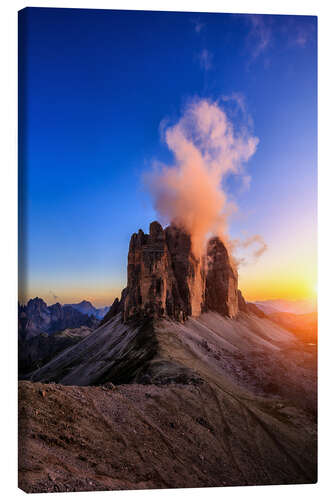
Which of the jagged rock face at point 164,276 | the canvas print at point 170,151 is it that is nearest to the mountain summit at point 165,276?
the jagged rock face at point 164,276

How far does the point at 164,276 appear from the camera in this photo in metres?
38.7

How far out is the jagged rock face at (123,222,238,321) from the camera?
121ft

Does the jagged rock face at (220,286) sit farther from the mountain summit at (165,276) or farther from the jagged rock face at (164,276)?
the jagged rock face at (164,276)

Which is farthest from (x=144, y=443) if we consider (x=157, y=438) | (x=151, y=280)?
(x=151, y=280)

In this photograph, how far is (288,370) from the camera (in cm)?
2100

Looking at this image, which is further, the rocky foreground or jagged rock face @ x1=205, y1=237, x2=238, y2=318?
jagged rock face @ x1=205, y1=237, x2=238, y2=318

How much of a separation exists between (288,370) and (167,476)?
13.2m

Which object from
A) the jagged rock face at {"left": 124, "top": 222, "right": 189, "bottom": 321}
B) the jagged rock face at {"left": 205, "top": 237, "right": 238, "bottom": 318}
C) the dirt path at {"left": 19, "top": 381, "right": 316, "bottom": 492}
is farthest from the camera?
the jagged rock face at {"left": 205, "top": 237, "right": 238, "bottom": 318}

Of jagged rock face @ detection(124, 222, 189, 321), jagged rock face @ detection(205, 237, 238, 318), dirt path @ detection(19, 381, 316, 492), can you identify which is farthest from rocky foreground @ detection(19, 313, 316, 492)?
jagged rock face @ detection(205, 237, 238, 318)

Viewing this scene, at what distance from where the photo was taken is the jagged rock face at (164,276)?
37031mm

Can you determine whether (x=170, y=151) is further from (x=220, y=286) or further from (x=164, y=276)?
(x=220, y=286)

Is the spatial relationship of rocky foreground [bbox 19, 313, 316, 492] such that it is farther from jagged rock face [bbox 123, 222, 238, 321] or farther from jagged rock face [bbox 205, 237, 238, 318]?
jagged rock face [bbox 205, 237, 238, 318]
